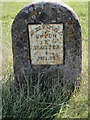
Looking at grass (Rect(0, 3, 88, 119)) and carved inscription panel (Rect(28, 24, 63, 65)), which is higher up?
carved inscription panel (Rect(28, 24, 63, 65))

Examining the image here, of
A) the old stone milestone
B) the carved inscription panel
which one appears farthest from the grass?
the carved inscription panel

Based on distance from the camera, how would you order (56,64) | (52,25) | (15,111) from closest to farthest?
(15,111) < (52,25) < (56,64)

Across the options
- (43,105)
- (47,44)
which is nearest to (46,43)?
(47,44)

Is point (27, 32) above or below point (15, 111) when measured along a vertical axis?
above

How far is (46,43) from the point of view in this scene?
337 centimetres

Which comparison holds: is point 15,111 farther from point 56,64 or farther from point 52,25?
point 52,25

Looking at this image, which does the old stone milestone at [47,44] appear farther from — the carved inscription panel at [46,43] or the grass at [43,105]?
the grass at [43,105]

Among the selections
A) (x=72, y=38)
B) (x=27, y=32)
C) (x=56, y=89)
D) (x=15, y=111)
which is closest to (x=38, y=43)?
(x=27, y=32)

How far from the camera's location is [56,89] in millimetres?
3518

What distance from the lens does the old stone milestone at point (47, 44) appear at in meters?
3.23

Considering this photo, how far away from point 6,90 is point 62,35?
3.88ft

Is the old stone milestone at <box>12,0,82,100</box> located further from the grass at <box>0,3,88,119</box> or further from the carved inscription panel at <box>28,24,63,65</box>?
the grass at <box>0,3,88,119</box>

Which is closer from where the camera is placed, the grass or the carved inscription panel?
the grass

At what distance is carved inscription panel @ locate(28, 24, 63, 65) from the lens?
3.29 m
